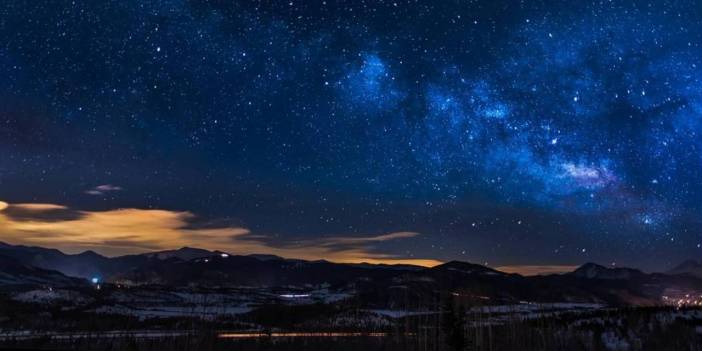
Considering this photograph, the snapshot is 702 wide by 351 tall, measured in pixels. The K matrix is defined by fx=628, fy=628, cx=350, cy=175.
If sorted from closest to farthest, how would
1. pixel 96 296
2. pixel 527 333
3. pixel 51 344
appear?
1. pixel 51 344
2. pixel 527 333
3. pixel 96 296

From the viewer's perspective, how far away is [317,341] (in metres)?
57.4

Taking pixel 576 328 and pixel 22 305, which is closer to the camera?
pixel 576 328

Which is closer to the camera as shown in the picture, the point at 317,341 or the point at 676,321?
the point at 676,321

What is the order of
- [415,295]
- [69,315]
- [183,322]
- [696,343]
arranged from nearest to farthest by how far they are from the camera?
[696,343] < [183,322] < [69,315] < [415,295]

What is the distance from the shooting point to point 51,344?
51.0m

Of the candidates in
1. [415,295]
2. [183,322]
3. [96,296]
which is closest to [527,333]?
[183,322]

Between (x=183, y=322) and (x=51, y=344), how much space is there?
34.6 meters

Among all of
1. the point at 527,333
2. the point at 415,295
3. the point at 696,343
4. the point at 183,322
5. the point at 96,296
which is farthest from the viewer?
the point at 415,295

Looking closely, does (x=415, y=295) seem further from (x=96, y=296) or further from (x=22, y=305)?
(x=22, y=305)

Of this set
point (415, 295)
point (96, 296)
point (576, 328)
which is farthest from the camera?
point (415, 295)

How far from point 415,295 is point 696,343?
14587cm

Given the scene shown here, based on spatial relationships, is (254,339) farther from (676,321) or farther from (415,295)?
(415,295)

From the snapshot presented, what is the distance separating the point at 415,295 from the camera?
18700 cm

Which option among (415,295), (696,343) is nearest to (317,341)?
(696,343)
